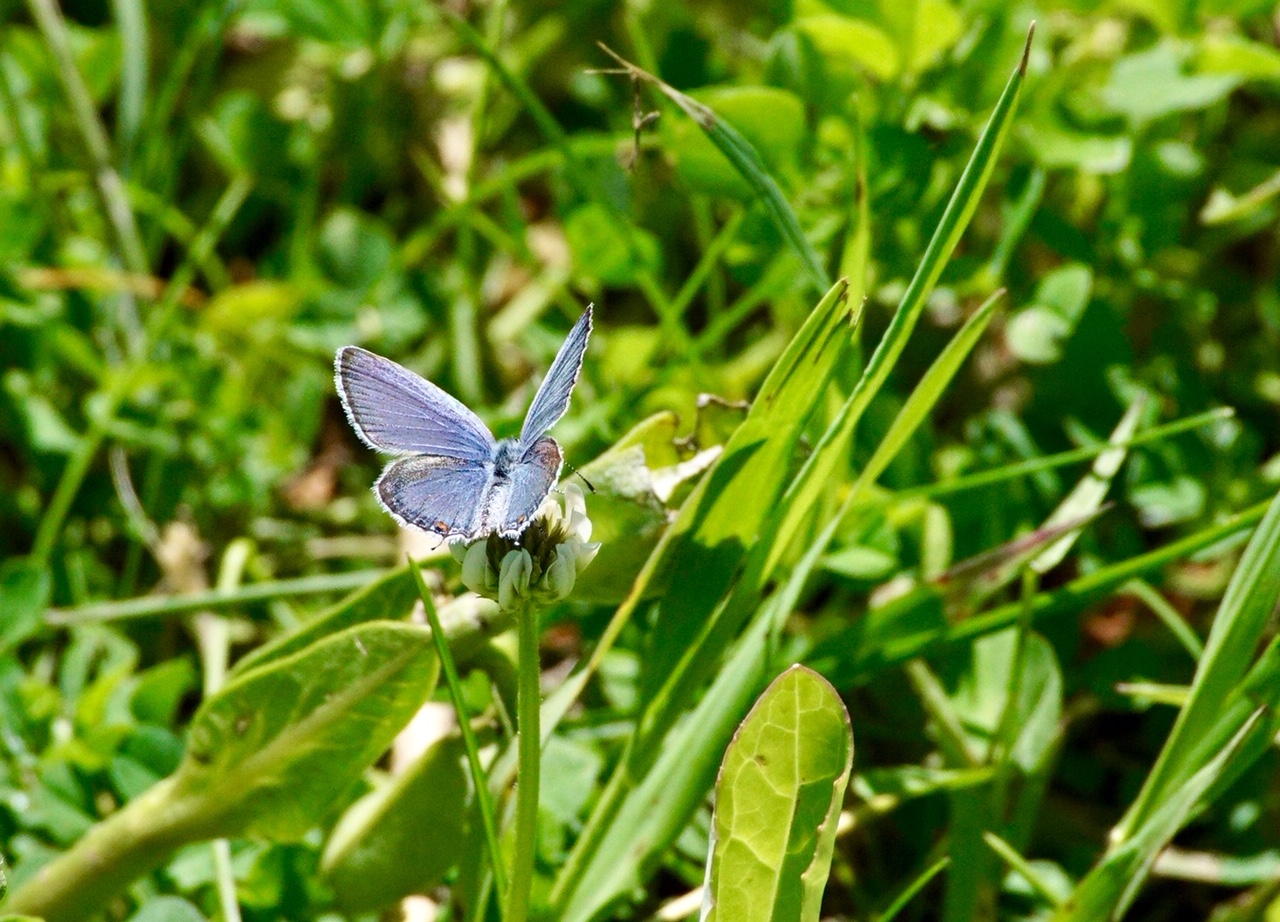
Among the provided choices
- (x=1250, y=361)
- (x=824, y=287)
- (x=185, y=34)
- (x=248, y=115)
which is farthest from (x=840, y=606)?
(x=185, y=34)

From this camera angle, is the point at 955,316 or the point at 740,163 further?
the point at 955,316

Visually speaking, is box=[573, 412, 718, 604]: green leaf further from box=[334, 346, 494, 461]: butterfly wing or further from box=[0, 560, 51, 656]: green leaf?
box=[0, 560, 51, 656]: green leaf

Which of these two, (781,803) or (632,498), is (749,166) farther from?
(781,803)

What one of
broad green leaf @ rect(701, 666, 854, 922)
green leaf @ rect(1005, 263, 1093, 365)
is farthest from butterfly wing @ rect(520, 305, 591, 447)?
green leaf @ rect(1005, 263, 1093, 365)

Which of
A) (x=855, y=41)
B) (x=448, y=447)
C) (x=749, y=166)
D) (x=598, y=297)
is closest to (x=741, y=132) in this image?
(x=855, y=41)

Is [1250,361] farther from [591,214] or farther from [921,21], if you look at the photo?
[591,214]

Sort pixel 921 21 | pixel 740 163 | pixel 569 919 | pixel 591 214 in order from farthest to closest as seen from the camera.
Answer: pixel 591 214 → pixel 921 21 → pixel 740 163 → pixel 569 919

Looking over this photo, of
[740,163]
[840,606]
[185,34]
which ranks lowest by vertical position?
[840,606]
